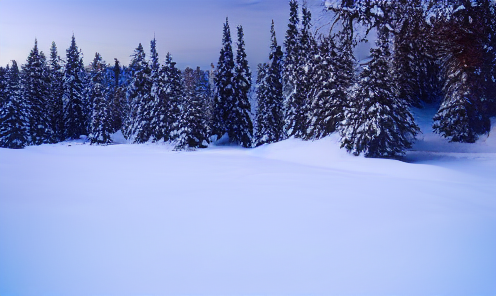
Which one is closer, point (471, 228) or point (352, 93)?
point (471, 228)

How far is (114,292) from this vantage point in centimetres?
238

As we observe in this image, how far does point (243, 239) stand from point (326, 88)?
845 inches

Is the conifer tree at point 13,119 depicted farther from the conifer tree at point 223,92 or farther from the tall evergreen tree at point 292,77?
the tall evergreen tree at point 292,77

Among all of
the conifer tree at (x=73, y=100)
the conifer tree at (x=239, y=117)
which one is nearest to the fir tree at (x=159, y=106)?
the conifer tree at (x=239, y=117)

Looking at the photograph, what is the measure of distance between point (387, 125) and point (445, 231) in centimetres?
1202

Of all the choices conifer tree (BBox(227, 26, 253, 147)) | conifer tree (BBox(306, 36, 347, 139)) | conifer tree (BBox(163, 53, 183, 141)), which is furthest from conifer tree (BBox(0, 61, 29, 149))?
conifer tree (BBox(306, 36, 347, 139))

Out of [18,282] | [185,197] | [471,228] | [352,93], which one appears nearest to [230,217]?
[185,197]

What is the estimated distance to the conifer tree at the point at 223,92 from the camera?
114ft

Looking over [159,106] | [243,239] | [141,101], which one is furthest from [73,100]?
[243,239]

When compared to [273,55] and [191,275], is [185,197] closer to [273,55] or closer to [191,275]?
[191,275]

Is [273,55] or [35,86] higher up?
[273,55]

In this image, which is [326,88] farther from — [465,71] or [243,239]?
[243,239]

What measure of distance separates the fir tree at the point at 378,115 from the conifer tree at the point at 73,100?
144 feet

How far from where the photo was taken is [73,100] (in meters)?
45.8
